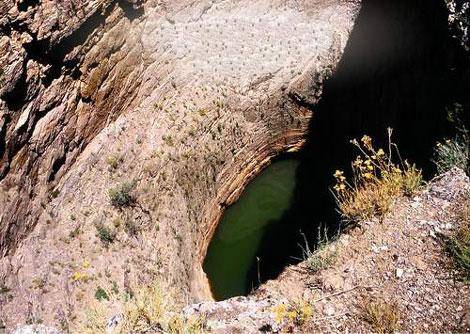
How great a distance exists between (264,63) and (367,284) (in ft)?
23.6

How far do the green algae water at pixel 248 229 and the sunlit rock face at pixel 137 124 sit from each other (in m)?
0.46

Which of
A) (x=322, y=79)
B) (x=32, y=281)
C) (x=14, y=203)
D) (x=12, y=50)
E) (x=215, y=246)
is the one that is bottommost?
(x=215, y=246)

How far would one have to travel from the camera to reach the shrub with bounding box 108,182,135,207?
7.96m

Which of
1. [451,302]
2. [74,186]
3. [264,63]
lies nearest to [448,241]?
[451,302]

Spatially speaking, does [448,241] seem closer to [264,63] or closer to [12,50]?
[12,50]

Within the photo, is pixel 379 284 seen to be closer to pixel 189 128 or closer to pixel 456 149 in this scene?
pixel 456 149

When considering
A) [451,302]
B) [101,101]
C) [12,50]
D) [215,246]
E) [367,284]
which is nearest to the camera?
[451,302]

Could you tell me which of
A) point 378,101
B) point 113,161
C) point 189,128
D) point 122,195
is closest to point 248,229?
point 189,128

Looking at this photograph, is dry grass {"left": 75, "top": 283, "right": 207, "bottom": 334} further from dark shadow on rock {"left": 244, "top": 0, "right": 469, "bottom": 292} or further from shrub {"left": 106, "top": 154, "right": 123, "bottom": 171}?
shrub {"left": 106, "top": 154, "right": 123, "bottom": 171}

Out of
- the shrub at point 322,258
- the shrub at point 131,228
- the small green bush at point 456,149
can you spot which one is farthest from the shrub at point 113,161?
the small green bush at point 456,149

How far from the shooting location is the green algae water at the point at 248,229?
30.8 feet

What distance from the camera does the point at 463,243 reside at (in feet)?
13.5

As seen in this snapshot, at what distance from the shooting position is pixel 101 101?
8234 millimetres

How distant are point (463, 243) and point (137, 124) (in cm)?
634
